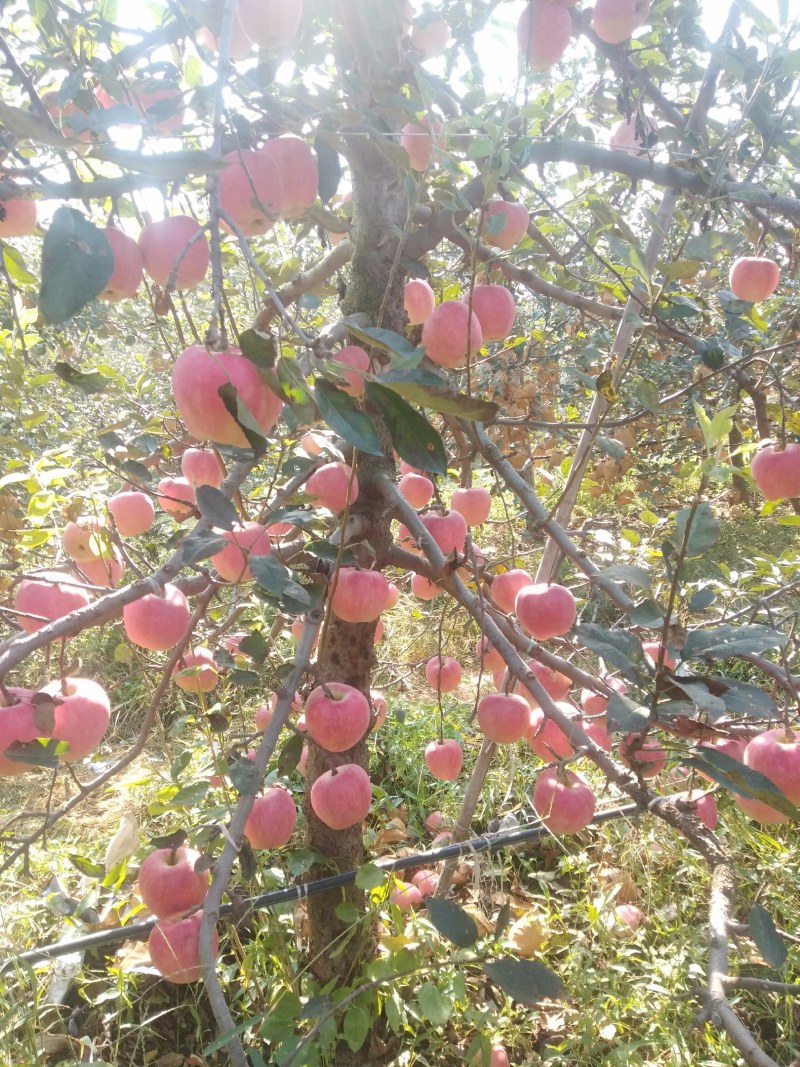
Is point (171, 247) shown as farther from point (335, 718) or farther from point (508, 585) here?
point (508, 585)

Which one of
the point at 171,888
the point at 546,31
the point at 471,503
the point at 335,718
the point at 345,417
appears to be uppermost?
the point at 546,31

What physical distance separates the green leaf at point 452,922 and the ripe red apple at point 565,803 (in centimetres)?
23

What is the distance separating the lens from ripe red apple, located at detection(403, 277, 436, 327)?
1.13 metres

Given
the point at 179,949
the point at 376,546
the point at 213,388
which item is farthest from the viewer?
the point at 376,546

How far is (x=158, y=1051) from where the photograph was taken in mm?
1406

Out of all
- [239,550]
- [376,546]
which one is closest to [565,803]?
[376,546]

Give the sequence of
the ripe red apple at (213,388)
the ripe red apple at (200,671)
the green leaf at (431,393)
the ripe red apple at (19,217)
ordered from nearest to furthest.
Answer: the green leaf at (431,393)
the ripe red apple at (213,388)
the ripe red apple at (19,217)
the ripe red apple at (200,671)

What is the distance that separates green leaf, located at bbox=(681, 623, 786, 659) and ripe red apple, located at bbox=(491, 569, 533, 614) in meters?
0.58

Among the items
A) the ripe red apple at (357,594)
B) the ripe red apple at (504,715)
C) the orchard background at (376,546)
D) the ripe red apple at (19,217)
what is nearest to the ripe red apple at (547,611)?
the orchard background at (376,546)

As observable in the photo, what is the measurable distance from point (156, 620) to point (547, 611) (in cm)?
59

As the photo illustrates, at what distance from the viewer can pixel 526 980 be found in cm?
73

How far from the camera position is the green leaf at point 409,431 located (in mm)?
450

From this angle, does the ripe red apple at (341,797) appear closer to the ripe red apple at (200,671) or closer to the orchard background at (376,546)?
the orchard background at (376,546)

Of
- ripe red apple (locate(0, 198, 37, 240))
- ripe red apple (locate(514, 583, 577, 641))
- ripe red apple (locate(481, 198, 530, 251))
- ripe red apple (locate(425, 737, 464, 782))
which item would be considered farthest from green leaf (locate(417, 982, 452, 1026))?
ripe red apple (locate(0, 198, 37, 240))
